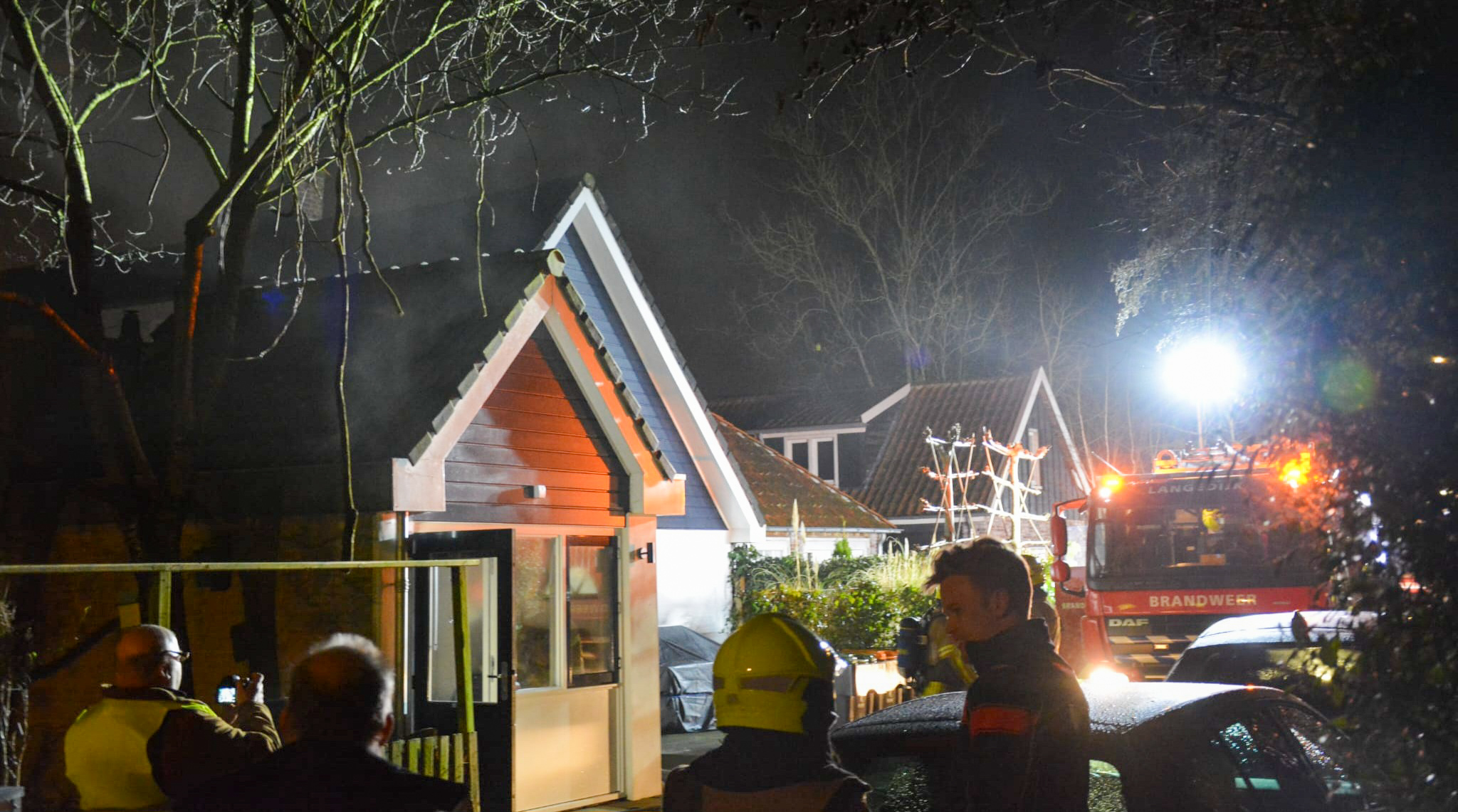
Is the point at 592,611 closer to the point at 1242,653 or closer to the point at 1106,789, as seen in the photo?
the point at 1242,653

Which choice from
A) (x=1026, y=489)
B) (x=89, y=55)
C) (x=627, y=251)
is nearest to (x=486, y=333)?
(x=89, y=55)

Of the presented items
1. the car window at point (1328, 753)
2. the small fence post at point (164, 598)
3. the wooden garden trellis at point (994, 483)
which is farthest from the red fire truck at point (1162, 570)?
the small fence post at point (164, 598)

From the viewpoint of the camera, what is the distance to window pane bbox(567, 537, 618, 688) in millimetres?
11008

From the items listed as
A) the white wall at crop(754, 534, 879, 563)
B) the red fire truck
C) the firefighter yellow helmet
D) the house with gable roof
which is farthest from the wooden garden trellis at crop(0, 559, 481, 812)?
the house with gable roof

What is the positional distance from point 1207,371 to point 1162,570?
33.0ft

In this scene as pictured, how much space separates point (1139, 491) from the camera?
14.2m

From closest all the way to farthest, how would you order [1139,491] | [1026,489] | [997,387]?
[1139,491], [1026,489], [997,387]

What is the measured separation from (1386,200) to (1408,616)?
1.11 metres

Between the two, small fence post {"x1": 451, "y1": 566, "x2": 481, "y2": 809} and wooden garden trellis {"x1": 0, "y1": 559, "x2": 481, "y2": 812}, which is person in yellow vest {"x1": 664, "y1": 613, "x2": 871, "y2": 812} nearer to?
wooden garden trellis {"x1": 0, "y1": 559, "x2": 481, "y2": 812}

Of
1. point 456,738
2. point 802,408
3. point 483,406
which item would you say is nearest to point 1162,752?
point 456,738

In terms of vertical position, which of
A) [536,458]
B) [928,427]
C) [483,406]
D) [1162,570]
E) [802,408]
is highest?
[802,408]

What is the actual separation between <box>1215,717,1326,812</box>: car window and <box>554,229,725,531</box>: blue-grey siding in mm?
12795

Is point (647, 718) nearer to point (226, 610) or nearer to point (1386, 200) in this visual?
point (226, 610)

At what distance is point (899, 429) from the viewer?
3450 centimetres
